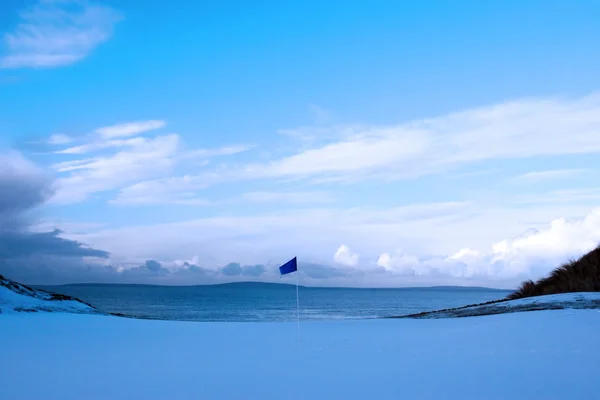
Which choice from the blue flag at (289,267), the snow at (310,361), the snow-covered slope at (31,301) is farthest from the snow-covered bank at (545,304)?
the snow-covered slope at (31,301)

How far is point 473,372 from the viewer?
5.72 meters

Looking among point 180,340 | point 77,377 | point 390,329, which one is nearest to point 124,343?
point 180,340

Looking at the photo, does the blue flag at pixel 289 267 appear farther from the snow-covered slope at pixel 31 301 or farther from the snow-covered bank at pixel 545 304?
the snow-covered slope at pixel 31 301

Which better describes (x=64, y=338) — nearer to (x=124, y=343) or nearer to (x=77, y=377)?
(x=124, y=343)

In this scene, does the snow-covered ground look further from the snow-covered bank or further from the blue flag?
the snow-covered bank

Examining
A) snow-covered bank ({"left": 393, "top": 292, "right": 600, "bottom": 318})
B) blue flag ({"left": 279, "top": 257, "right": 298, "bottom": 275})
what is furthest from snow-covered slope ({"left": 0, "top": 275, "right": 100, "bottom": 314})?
snow-covered bank ({"left": 393, "top": 292, "right": 600, "bottom": 318})

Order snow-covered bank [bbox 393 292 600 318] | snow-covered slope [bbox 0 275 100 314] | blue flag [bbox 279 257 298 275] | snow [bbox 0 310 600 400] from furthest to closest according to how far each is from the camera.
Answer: snow-covered slope [bbox 0 275 100 314] → snow-covered bank [bbox 393 292 600 318] → blue flag [bbox 279 257 298 275] → snow [bbox 0 310 600 400]

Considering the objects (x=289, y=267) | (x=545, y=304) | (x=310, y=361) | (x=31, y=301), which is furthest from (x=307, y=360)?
(x=31, y=301)

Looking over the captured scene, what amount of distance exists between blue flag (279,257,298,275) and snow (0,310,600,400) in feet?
3.46

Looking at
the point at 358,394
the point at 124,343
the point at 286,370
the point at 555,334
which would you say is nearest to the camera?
the point at 358,394

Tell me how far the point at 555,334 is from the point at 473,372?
2796 mm

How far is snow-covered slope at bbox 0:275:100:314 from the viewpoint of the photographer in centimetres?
1289

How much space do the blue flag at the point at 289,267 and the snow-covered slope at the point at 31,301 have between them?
7.11m

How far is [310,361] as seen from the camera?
6.56 meters
